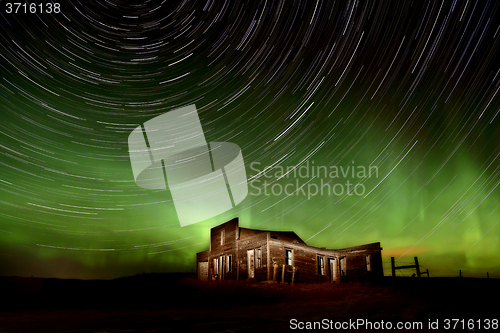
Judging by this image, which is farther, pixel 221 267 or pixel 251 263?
pixel 221 267

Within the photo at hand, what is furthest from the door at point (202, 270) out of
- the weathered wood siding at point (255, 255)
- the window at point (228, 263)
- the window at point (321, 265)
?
the window at point (321, 265)

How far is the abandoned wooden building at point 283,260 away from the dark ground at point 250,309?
9.46 ft

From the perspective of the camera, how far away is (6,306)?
19.2 metres

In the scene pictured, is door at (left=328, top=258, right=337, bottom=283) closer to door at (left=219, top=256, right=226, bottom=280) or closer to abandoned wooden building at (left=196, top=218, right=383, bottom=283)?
abandoned wooden building at (left=196, top=218, right=383, bottom=283)

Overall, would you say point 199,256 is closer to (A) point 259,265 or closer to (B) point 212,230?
(B) point 212,230

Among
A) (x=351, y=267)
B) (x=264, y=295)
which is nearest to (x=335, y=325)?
(x=264, y=295)

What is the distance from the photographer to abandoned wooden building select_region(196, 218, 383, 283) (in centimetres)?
2405

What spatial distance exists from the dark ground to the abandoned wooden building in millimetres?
2885

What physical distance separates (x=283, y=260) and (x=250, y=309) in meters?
9.31

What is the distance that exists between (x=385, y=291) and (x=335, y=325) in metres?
10.1

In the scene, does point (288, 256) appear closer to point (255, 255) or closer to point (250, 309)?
point (255, 255)

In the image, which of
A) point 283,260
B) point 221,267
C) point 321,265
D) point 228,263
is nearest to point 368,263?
point 321,265

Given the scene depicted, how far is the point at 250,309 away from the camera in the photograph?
1554 centimetres

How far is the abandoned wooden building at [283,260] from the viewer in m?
24.0
